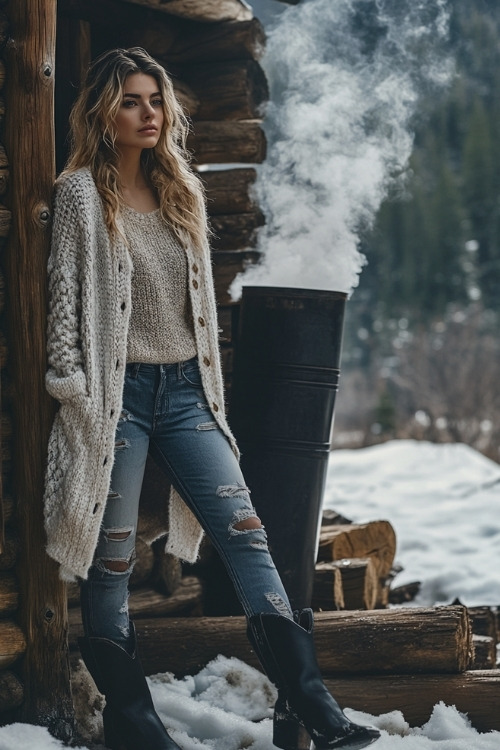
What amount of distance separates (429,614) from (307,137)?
117 inches

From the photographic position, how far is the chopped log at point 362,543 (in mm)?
5328

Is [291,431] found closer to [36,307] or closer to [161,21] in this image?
[36,307]

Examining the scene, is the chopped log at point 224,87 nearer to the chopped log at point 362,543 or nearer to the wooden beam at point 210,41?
the wooden beam at point 210,41

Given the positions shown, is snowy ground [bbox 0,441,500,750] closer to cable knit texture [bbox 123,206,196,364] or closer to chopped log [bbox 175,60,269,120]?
cable knit texture [bbox 123,206,196,364]

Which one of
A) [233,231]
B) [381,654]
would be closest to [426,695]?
[381,654]

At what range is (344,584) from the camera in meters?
5.04

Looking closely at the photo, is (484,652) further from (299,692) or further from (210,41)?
(210,41)

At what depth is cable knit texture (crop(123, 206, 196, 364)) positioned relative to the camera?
11.2 ft

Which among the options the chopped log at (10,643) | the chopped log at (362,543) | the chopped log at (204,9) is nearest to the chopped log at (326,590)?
the chopped log at (362,543)

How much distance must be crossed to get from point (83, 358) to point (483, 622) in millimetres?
3101

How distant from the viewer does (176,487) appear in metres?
3.49

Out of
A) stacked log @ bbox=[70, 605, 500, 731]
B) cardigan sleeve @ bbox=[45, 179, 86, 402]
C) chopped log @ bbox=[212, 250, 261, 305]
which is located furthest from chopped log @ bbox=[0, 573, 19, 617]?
chopped log @ bbox=[212, 250, 261, 305]

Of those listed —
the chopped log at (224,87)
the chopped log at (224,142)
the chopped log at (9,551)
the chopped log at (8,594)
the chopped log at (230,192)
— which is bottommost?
the chopped log at (8,594)

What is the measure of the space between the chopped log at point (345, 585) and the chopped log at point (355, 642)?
Result: 13.2 inches
